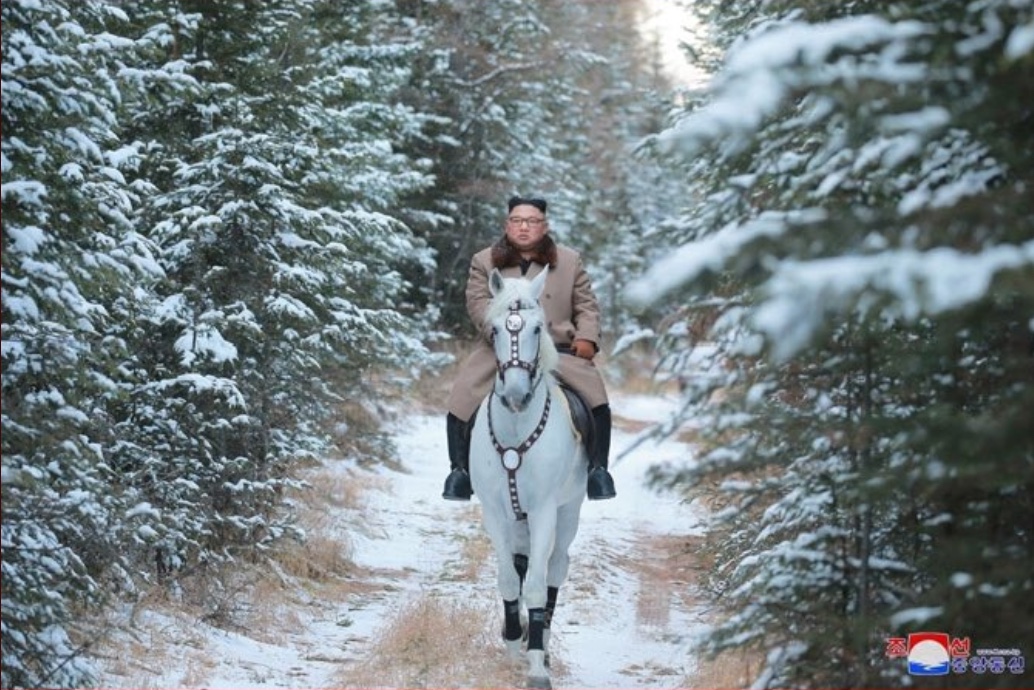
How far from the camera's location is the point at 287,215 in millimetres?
10820

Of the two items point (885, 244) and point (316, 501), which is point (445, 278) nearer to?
point (316, 501)

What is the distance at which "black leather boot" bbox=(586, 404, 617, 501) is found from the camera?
905 centimetres

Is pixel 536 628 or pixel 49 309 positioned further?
pixel 536 628

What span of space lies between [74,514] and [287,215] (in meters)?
4.54

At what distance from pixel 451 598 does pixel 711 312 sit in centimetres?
656

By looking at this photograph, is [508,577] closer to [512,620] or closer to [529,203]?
[512,620]

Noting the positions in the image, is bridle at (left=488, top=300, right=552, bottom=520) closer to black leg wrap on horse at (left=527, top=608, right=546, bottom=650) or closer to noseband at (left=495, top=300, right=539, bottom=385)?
noseband at (left=495, top=300, right=539, bottom=385)

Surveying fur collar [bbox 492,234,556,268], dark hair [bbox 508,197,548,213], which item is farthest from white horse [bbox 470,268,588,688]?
dark hair [bbox 508,197,548,213]

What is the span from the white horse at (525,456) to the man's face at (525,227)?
0.95 metres

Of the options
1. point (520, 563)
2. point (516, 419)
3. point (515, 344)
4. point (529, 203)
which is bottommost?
point (520, 563)

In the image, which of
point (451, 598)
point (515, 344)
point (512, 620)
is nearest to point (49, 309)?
point (515, 344)

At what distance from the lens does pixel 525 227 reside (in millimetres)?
9305

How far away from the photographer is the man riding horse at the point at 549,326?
920 centimetres

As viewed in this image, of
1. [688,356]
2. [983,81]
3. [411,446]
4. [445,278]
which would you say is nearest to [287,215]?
[688,356]
